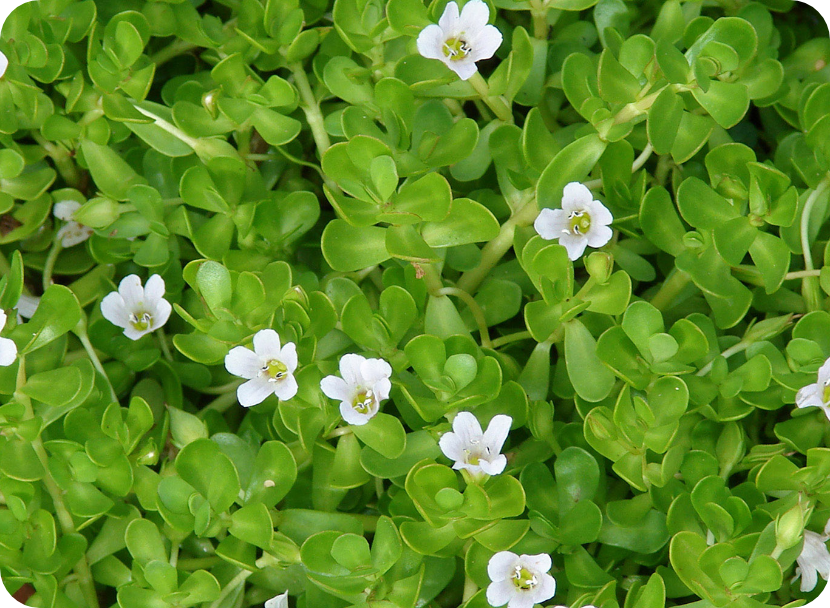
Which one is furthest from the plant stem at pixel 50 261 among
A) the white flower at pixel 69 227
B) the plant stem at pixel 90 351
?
the plant stem at pixel 90 351

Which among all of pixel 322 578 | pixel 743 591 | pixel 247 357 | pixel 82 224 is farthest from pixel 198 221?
pixel 743 591

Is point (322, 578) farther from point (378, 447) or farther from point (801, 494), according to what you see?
point (801, 494)

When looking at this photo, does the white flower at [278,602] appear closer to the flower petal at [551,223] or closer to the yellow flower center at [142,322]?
the yellow flower center at [142,322]

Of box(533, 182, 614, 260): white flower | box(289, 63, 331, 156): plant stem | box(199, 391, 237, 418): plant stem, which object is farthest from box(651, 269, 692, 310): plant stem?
box(199, 391, 237, 418): plant stem

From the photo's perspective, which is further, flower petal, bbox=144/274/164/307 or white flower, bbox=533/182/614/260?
flower petal, bbox=144/274/164/307

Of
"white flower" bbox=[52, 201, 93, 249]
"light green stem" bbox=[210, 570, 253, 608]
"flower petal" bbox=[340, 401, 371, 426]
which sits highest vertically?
"flower petal" bbox=[340, 401, 371, 426]

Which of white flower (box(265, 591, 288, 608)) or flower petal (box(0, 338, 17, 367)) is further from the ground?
flower petal (box(0, 338, 17, 367))

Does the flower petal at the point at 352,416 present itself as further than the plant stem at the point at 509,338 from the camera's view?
No

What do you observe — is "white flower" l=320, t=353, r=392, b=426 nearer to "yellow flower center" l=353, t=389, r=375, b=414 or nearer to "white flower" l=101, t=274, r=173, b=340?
"yellow flower center" l=353, t=389, r=375, b=414
